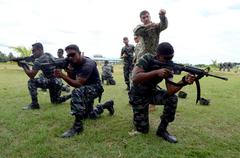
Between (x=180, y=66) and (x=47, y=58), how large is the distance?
4093 mm

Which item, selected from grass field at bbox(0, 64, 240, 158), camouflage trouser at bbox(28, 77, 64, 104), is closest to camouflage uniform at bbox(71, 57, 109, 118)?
grass field at bbox(0, 64, 240, 158)

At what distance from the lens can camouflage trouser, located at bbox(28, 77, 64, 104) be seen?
7906mm

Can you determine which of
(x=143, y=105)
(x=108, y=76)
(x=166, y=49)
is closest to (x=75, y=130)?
(x=143, y=105)

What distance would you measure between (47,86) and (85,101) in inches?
109

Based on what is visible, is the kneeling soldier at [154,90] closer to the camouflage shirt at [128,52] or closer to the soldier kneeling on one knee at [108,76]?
the camouflage shirt at [128,52]

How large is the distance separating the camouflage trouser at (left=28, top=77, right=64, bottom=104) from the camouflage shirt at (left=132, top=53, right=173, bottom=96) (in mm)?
3371

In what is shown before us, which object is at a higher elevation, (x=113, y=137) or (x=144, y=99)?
(x=144, y=99)

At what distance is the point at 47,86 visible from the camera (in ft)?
27.1

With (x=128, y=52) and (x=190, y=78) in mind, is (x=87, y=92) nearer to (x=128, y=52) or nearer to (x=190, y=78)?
(x=190, y=78)

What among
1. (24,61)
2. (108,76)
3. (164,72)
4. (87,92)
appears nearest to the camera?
(164,72)

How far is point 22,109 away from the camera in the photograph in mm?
7805

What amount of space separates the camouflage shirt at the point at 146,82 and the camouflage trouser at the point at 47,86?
11.1 ft

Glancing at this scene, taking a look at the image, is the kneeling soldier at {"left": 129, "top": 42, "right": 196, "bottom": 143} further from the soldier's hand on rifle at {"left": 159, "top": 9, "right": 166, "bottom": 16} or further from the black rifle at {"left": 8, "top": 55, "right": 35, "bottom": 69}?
the black rifle at {"left": 8, "top": 55, "right": 35, "bottom": 69}

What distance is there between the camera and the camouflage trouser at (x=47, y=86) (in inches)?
311
